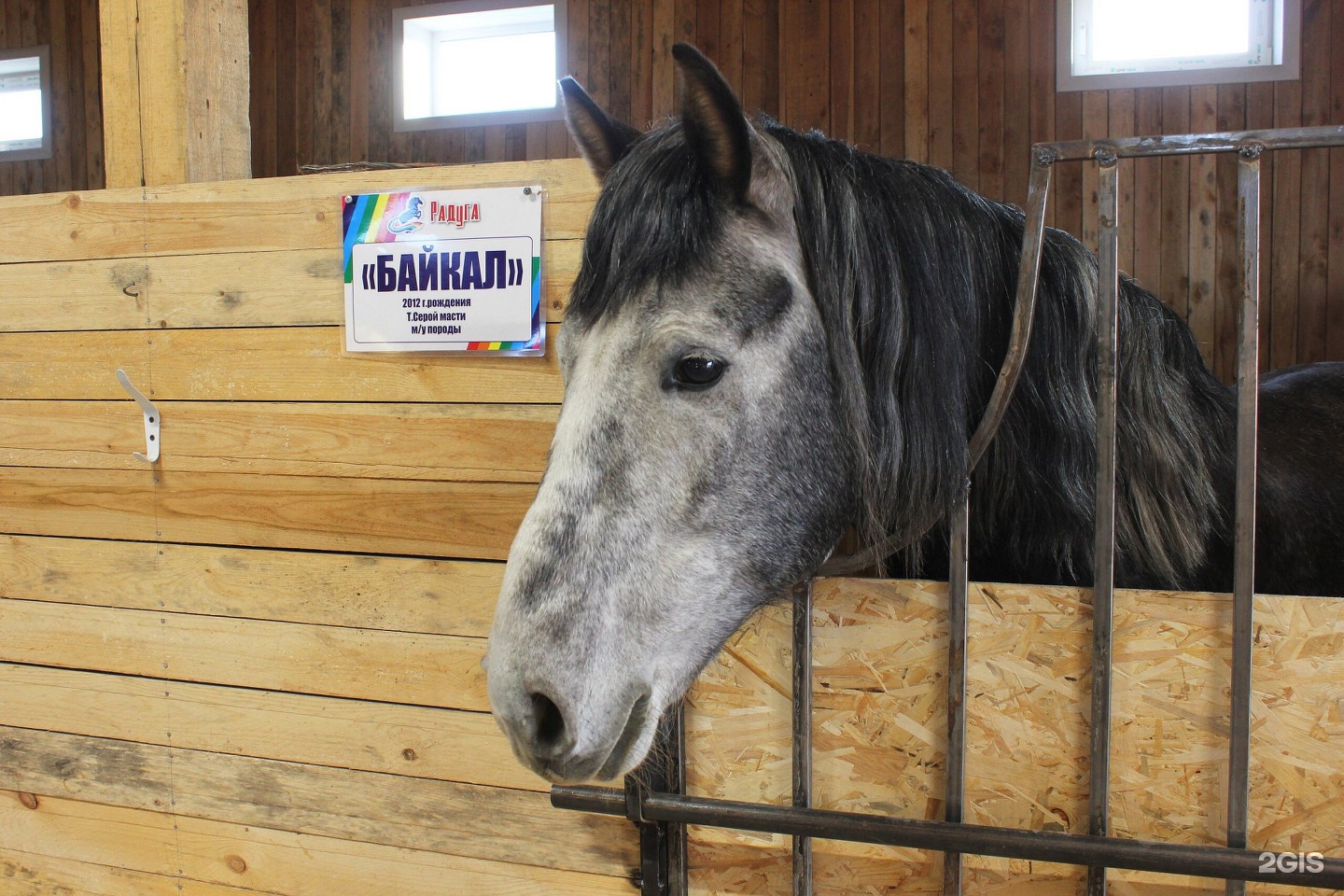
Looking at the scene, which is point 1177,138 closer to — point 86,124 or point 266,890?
point 266,890

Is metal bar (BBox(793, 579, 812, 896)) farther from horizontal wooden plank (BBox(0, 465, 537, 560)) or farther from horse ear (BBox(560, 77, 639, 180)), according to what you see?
horse ear (BBox(560, 77, 639, 180))

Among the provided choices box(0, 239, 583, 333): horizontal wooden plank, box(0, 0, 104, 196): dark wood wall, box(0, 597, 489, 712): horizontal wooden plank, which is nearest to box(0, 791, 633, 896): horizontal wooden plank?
box(0, 597, 489, 712): horizontal wooden plank

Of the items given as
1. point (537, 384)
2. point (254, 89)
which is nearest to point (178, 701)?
point (537, 384)

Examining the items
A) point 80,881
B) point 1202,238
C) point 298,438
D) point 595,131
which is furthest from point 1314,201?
point 80,881

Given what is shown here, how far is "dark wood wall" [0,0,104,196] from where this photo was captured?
14.9 feet

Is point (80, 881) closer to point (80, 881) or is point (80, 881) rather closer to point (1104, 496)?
point (80, 881)

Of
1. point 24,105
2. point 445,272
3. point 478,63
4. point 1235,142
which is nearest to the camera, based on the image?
point 1235,142

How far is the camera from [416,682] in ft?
4.49

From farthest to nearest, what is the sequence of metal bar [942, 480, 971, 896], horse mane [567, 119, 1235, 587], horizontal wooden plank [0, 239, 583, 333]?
Result: horizontal wooden plank [0, 239, 583, 333]
metal bar [942, 480, 971, 896]
horse mane [567, 119, 1235, 587]

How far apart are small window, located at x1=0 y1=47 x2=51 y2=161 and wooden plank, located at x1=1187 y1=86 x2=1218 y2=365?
17.6 feet

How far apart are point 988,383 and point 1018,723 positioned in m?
0.42

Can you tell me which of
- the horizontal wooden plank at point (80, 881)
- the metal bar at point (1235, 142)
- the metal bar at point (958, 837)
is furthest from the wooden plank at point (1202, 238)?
the horizontal wooden plank at point (80, 881)

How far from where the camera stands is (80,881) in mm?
1601

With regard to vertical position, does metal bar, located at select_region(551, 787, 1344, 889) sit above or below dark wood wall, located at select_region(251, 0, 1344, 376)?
below
